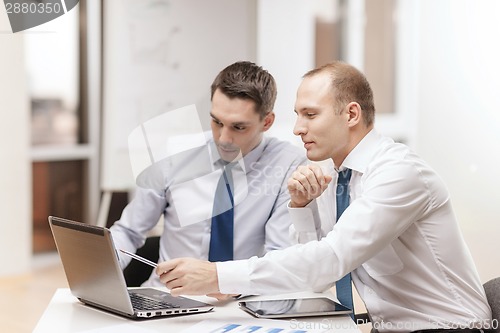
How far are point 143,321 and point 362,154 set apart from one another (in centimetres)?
72

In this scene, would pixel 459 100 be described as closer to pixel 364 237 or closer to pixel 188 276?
pixel 364 237

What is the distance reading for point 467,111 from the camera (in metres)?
3.37

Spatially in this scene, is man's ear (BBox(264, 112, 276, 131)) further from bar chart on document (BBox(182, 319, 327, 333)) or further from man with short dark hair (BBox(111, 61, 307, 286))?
bar chart on document (BBox(182, 319, 327, 333))

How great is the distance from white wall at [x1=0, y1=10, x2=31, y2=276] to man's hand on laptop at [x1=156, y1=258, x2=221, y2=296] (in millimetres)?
3486

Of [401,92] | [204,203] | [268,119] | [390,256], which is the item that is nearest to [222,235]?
[204,203]

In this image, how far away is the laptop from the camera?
1637mm

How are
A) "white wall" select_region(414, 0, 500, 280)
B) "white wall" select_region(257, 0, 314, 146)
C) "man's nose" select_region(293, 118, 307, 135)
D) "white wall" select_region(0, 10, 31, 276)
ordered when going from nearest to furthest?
1. "man's nose" select_region(293, 118, 307, 135)
2. "white wall" select_region(414, 0, 500, 280)
3. "white wall" select_region(257, 0, 314, 146)
4. "white wall" select_region(0, 10, 31, 276)

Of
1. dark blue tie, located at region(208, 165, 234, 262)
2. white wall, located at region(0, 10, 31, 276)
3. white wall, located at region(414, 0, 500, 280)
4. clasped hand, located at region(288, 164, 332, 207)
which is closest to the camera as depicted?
clasped hand, located at region(288, 164, 332, 207)

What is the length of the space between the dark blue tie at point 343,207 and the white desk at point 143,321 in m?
0.27

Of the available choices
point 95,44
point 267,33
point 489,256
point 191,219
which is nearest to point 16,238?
point 95,44

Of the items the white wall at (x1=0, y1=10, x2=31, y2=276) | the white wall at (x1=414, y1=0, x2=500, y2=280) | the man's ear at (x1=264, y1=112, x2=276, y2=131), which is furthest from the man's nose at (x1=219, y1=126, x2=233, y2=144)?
the white wall at (x1=0, y1=10, x2=31, y2=276)

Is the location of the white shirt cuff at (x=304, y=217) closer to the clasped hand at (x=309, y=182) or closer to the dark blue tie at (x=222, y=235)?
the clasped hand at (x=309, y=182)

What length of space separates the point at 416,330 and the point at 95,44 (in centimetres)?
435

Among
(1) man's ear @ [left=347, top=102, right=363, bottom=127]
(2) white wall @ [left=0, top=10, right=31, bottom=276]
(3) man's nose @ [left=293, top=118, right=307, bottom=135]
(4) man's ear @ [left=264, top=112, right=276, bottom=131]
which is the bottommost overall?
(2) white wall @ [left=0, top=10, right=31, bottom=276]
